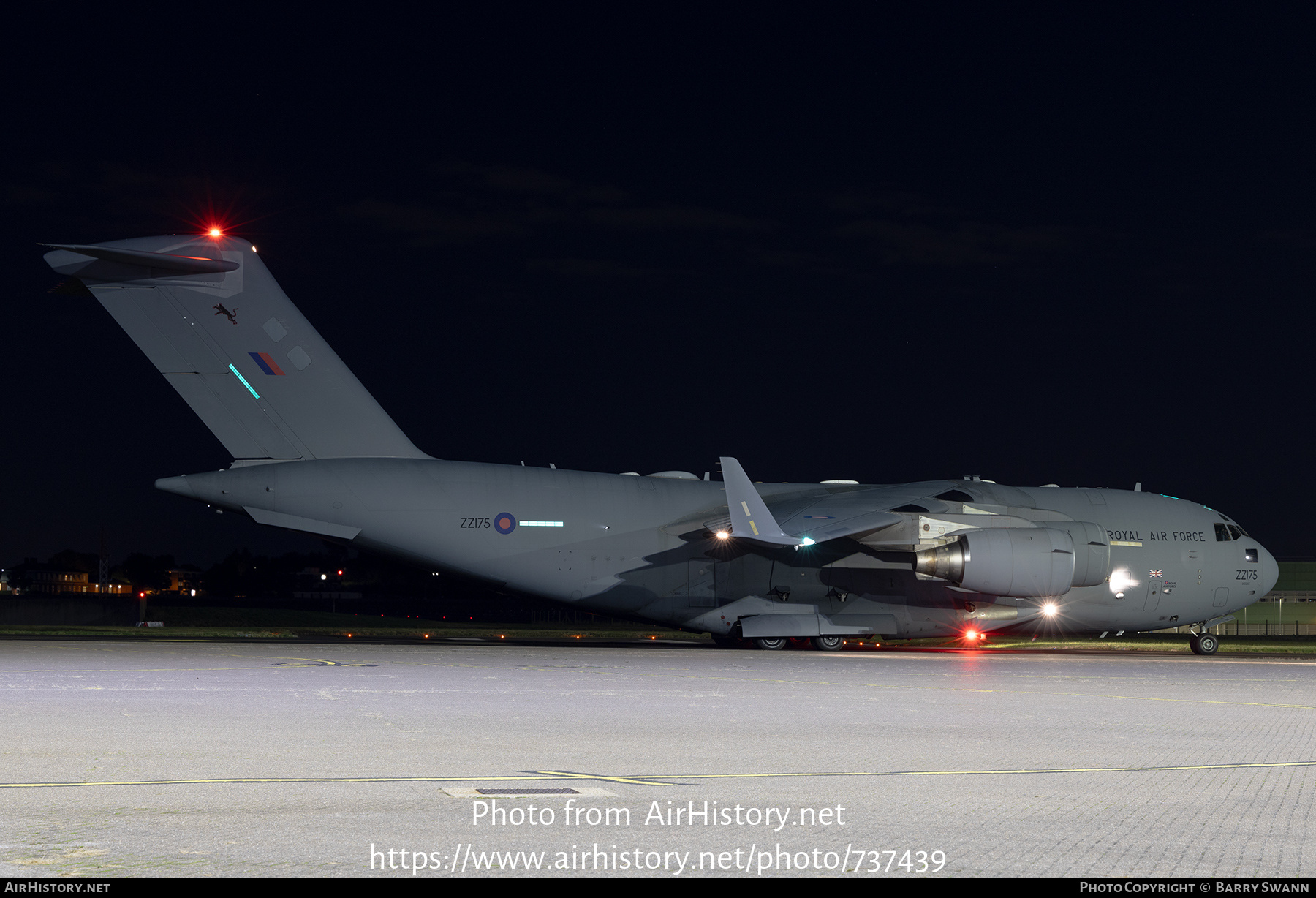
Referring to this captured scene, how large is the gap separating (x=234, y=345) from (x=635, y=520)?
9083 mm

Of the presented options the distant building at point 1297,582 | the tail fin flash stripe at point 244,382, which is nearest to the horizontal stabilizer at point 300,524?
the tail fin flash stripe at point 244,382

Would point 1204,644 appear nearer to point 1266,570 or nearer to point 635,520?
point 1266,570

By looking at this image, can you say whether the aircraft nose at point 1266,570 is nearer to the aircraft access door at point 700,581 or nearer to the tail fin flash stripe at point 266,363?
the aircraft access door at point 700,581

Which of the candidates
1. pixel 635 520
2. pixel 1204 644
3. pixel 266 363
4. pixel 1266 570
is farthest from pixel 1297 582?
pixel 266 363

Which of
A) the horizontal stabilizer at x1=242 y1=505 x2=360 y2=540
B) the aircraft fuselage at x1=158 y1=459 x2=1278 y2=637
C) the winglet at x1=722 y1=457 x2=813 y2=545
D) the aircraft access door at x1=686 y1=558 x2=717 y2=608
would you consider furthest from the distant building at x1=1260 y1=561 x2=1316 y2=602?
the horizontal stabilizer at x1=242 y1=505 x2=360 y2=540

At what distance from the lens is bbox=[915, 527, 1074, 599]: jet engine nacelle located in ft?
83.0

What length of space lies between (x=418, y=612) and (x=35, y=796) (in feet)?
197

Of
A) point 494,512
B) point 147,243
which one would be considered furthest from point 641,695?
point 147,243

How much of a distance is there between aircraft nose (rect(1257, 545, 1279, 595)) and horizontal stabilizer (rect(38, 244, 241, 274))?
80.1 ft

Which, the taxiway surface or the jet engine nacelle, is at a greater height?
the jet engine nacelle

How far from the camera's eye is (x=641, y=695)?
14953 mm

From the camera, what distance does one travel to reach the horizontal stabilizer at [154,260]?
915 inches

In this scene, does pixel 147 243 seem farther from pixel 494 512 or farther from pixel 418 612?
pixel 418 612

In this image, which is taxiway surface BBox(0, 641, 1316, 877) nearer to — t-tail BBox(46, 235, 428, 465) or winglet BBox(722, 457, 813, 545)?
winglet BBox(722, 457, 813, 545)
